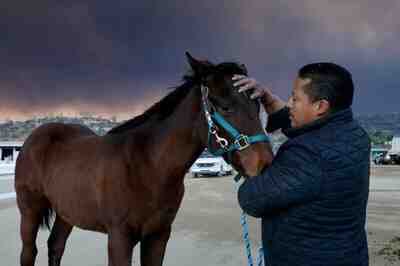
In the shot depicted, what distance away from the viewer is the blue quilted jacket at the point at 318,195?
4.48 ft

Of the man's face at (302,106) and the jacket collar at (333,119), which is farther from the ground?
the man's face at (302,106)

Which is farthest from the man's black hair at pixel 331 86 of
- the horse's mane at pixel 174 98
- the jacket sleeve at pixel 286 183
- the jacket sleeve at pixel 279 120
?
the horse's mane at pixel 174 98

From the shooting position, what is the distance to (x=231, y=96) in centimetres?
233

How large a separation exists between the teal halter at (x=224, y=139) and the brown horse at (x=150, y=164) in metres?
0.03

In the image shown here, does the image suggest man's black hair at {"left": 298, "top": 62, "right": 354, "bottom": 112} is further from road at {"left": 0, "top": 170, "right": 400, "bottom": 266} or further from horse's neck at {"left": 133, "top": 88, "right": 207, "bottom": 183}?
road at {"left": 0, "top": 170, "right": 400, "bottom": 266}

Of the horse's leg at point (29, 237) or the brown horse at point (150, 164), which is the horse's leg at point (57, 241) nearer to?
the horse's leg at point (29, 237)

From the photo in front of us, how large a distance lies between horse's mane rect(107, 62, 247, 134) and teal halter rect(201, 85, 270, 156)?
0.53 ft

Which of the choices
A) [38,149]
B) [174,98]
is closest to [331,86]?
[174,98]

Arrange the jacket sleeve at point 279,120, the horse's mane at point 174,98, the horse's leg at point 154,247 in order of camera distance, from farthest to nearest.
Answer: the horse's leg at point 154,247
the horse's mane at point 174,98
the jacket sleeve at point 279,120

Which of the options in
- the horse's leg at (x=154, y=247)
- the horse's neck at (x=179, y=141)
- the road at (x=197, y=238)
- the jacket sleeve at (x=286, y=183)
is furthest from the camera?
the road at (x=197, y=238)

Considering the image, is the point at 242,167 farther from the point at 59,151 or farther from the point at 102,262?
the point at 102,262

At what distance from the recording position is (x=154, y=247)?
123 inches

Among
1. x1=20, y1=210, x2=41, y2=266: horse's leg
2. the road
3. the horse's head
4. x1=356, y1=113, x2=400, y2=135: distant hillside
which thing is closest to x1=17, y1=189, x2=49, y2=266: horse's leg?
x1=20, y1=210, x2=41, y2=266: horse's leg

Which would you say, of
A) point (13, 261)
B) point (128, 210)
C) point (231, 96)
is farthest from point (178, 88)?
point (13, 261)
